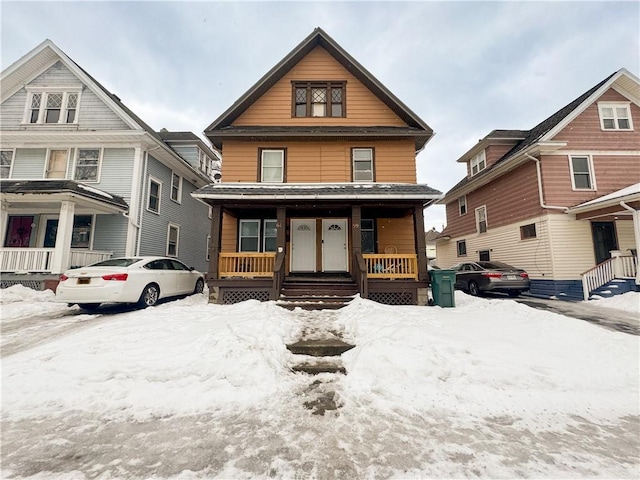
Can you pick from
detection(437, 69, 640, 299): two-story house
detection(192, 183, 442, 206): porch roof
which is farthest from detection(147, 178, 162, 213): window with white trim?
detection(437, 69, 640, 299): two-story house

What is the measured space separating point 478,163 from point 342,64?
1122cm

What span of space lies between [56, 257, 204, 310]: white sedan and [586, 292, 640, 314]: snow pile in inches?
557

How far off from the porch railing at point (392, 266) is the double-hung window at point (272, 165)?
16.8 ft

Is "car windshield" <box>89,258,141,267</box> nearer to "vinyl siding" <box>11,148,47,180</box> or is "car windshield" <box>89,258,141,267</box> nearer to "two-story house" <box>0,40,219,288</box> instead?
"two-story house" <box>0,40,219,288</box>

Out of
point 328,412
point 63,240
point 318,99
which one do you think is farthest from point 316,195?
point 63,240

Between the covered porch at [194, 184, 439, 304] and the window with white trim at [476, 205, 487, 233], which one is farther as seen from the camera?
the window with white trim at [476, 205, 487, 233]

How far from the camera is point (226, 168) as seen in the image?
10781mm

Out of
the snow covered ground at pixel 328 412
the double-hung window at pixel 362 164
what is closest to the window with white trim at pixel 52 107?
the snow covered ground at pixel 328 412

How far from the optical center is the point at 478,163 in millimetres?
17062

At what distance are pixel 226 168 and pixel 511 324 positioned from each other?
10644mm

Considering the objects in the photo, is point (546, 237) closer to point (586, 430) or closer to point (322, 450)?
point (586, 430)

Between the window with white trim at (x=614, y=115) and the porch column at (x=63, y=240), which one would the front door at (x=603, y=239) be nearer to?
the window with white trim at (x=614, y=115)

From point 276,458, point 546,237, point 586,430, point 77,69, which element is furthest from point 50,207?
point 546,237

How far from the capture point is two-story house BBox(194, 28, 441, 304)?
10.5 metres
